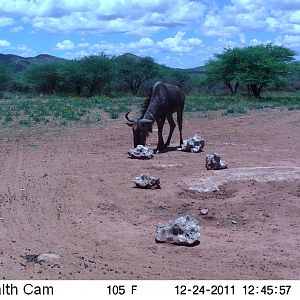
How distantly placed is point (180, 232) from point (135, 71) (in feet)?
170

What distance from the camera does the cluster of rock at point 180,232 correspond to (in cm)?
750

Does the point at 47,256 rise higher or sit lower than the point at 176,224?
lower

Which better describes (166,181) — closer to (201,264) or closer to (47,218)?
(47,218)

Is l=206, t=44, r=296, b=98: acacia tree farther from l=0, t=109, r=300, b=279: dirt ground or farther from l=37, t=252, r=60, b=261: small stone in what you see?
l=37, t=252, r=60, b=261: small stone

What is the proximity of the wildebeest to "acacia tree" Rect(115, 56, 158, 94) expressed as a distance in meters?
42.6

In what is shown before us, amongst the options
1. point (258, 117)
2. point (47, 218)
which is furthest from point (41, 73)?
point (47, 218)

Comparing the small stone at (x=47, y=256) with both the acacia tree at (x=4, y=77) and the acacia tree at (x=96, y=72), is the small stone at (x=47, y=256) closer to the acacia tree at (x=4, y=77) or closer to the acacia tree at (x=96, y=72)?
the acacia tree at (x=96, y=72)

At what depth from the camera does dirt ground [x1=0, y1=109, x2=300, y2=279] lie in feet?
21.9

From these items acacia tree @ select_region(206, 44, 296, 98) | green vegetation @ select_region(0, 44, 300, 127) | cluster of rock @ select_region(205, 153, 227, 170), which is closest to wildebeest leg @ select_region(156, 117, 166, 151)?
cluster of rock @ select_region(205, 153, 227, 170)

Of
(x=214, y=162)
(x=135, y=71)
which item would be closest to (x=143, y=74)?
(x=135, y=71)

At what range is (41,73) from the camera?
57.5 meters

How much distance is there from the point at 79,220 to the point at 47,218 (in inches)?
18.6

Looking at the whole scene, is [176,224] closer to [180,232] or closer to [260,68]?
[180,232]

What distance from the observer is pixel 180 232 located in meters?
7.57
